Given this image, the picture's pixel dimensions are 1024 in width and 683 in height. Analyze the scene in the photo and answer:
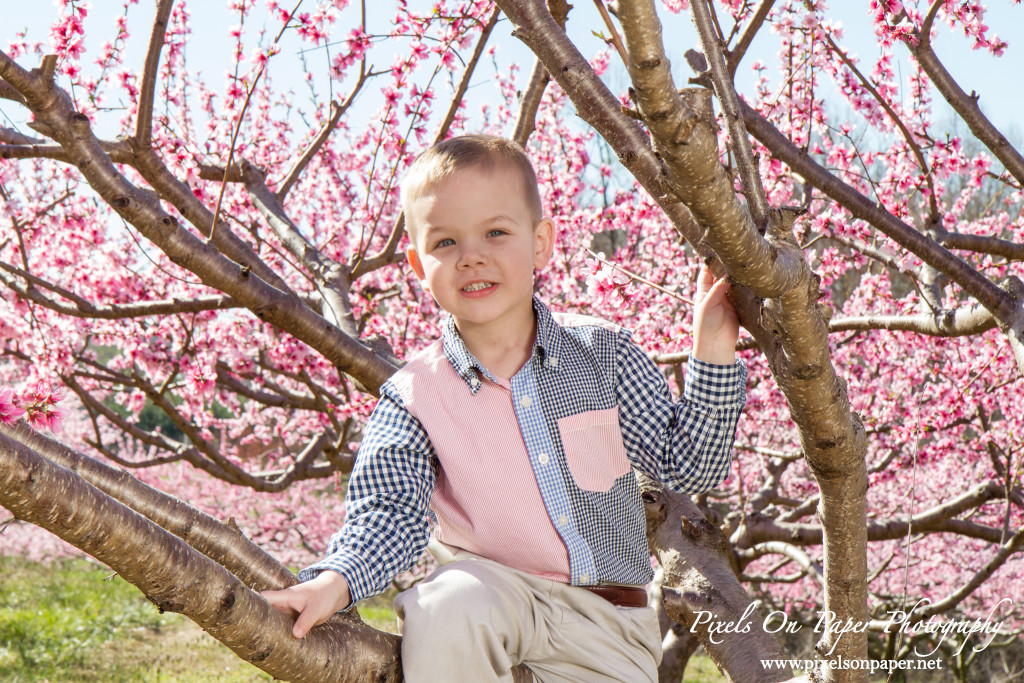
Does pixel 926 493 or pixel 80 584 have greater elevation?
pixel 926 493

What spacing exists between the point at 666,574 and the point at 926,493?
22.0ft

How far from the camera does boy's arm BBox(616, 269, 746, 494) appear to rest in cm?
158

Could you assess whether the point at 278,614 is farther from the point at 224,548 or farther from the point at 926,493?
the point at 926,493

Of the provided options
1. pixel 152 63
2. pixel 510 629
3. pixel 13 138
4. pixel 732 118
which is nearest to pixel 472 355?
pixel 510 629

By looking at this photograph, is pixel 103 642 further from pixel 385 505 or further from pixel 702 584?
pixel 385 505

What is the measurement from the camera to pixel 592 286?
2941 mm

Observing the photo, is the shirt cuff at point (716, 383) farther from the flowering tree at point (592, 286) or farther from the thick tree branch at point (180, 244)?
the thick tree branch at point (180, 244)

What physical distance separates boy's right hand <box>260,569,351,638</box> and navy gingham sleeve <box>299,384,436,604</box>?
4 centimetres

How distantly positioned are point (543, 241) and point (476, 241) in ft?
0.66

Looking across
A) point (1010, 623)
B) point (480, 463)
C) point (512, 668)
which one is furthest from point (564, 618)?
point (1010, 623)

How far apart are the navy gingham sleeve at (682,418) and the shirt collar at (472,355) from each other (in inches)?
5.7

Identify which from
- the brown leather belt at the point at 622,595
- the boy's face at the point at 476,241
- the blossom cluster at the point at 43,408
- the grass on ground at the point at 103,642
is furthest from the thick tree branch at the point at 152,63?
the grass on ground at the point at 103,642

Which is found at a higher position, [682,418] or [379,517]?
[682,418]

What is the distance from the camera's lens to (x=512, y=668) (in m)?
1.43
